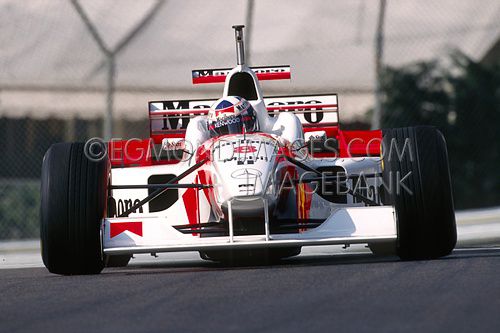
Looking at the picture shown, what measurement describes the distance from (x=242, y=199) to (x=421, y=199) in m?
1.24

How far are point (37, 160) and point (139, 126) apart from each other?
1.31m

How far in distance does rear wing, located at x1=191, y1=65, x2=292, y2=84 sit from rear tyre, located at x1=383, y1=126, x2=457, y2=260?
3203 millimetres

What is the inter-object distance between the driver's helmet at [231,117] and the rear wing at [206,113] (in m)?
1.46

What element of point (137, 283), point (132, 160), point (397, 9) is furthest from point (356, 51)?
point (137, 283)

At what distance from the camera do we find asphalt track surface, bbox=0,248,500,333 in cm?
550

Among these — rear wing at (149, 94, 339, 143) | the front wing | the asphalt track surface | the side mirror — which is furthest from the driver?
the asphalt track surface

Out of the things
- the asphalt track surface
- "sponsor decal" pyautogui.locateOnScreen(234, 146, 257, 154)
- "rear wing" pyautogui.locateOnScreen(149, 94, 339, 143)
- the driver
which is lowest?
the asphalt track surface

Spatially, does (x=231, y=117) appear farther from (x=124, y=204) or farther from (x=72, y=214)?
(x=72, y=214)

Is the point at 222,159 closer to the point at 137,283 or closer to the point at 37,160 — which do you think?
the point at 137,283

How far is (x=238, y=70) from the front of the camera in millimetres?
11336

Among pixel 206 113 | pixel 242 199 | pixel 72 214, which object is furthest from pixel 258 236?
pixel 206 113

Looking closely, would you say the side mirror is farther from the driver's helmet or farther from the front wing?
the front wing

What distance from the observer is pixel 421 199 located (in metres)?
8.72

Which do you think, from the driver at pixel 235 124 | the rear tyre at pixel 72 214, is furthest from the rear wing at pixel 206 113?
the rear tyre at pixel 72 214
